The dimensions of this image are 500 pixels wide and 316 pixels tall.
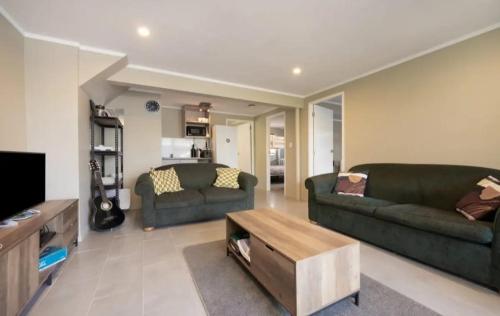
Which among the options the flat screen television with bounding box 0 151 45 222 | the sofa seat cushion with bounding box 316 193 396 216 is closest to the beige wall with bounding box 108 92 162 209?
the flat screen television with bounding box 0 151 45 222

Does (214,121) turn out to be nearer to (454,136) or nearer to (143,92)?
(143,92)

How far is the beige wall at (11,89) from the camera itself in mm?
1801

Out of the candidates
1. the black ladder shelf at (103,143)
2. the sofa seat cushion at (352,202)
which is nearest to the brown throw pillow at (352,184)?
the sofa seat cushion at (352,202)

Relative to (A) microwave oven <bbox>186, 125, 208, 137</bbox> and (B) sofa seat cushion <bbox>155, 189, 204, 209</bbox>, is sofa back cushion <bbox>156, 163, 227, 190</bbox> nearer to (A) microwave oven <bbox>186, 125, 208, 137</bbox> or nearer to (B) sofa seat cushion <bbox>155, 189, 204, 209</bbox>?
(B) sofa seat cushion <bbox>155, 189, 204, 209</bbox>

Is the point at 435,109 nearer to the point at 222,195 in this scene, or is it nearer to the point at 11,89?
the point at 222,195

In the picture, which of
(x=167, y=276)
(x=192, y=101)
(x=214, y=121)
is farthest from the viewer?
(x=214, y=121)

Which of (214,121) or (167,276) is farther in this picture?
(214,121)

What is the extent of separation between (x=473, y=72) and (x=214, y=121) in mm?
4906

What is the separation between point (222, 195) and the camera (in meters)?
3.13

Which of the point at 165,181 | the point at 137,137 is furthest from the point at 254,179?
the point at 137,137

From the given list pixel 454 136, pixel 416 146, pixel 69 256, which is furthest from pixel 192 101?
pixel 454 136

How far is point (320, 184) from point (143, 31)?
2776 mm

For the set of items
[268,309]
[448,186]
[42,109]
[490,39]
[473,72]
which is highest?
[490,39]

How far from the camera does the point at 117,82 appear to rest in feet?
9.37
